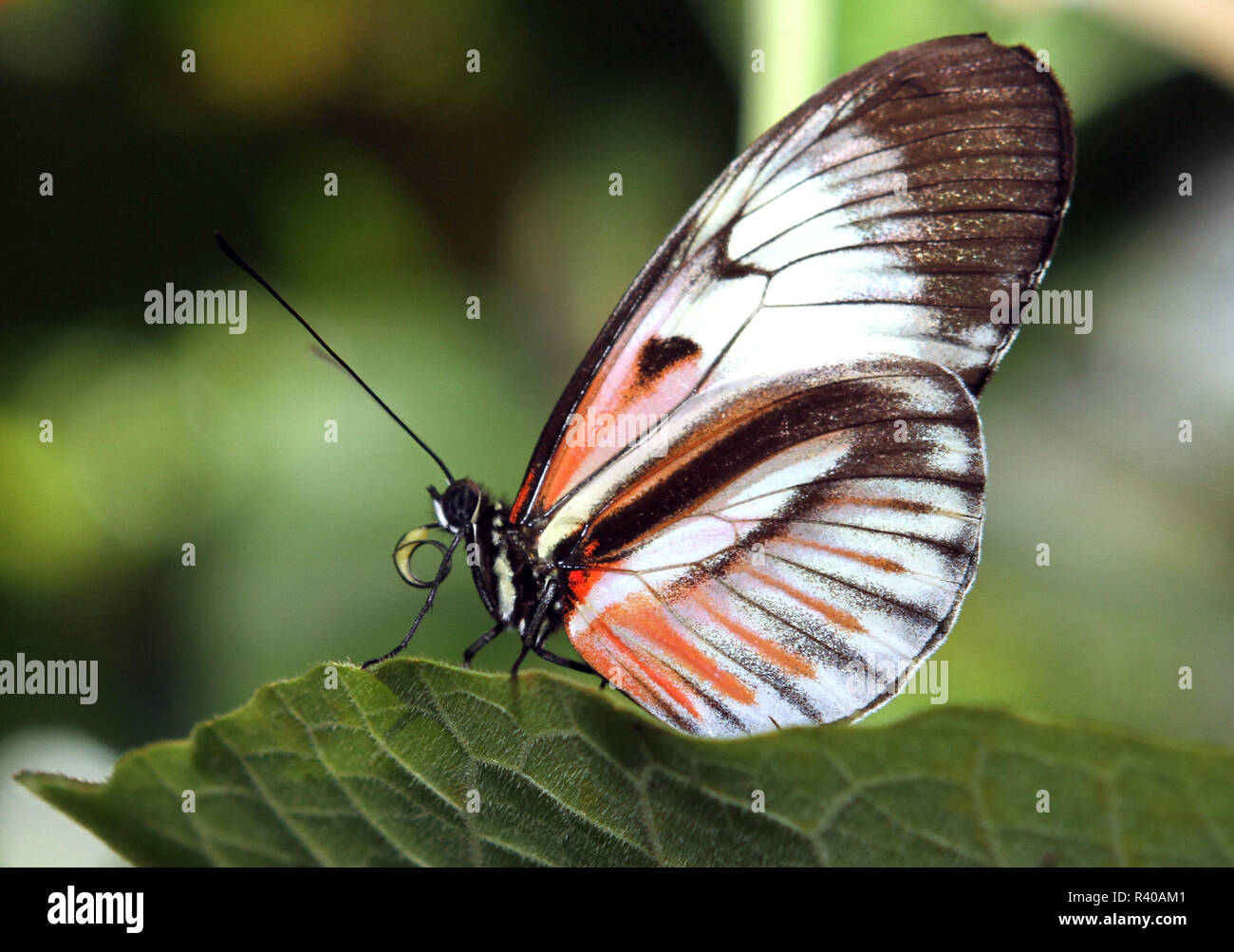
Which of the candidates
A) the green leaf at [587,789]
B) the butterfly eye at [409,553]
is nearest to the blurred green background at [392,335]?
the butterfly eye at [409,553]

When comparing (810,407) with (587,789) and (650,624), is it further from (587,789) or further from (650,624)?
(587,789)

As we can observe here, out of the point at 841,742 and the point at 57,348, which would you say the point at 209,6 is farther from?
the point at 841,742

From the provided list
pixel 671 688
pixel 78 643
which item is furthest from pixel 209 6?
pixel 671 688

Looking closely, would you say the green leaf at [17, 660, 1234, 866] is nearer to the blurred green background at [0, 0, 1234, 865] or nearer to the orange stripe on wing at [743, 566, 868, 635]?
the orange stripe on wing at [743, 566, 868, 635]

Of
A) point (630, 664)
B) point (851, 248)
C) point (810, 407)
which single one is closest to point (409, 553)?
point (630, 664)

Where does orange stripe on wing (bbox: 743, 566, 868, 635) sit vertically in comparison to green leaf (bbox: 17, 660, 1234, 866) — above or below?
above

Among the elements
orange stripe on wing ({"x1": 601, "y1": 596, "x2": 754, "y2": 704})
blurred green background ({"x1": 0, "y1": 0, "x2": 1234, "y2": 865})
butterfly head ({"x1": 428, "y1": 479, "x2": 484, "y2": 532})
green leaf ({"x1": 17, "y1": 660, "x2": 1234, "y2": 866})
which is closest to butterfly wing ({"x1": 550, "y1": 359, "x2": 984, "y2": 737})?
orange stripe on wing ({"x1": 601, "y1": 596, "x2": 754, "y2": 704})
